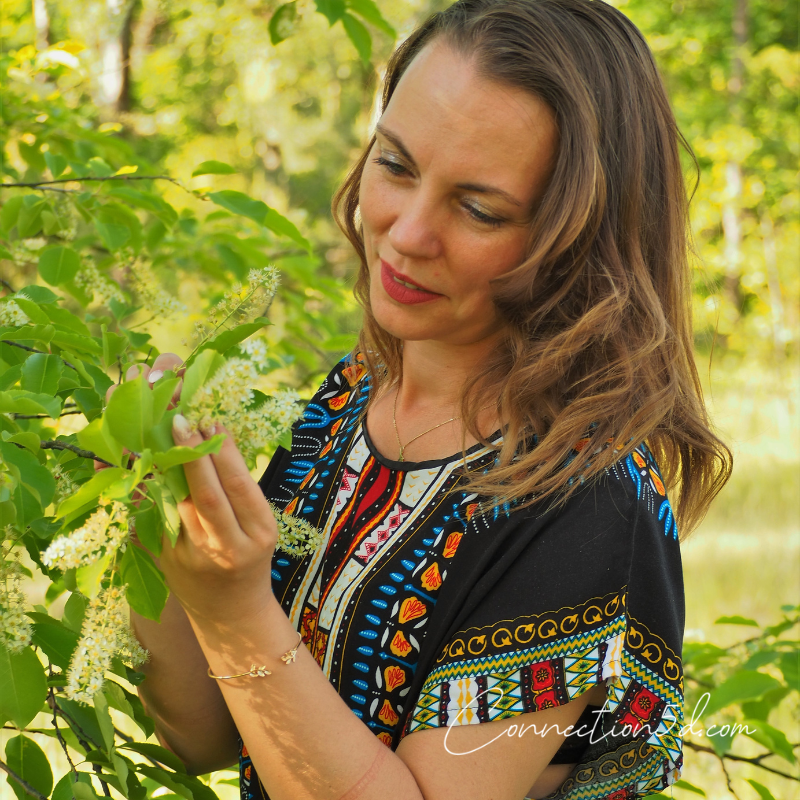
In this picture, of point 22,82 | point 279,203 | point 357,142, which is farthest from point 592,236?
point 357,142

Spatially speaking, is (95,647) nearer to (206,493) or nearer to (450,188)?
(206,493)

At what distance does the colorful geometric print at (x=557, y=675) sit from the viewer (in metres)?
1.06

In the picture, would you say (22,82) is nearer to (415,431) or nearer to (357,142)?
(415,431)

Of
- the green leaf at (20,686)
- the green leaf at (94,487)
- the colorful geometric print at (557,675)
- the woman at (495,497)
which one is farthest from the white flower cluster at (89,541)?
the colorful geometric print at (557,675)

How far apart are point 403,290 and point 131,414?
1.97 feet

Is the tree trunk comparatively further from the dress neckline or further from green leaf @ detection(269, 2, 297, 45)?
the dress neckline

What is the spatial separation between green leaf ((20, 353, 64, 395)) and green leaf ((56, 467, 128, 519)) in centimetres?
29

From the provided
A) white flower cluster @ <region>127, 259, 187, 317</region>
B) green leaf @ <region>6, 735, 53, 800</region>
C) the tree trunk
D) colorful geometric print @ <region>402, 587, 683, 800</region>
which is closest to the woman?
colorful geometric print @ <region>402, 587, 683, 800</region>

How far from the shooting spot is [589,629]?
1.07 m

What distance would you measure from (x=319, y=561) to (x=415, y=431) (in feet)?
0.90

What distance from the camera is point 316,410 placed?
1659 mm

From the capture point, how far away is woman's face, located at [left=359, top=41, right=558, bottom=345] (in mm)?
1158

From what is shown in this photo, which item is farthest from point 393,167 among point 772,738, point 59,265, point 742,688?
point 772,738

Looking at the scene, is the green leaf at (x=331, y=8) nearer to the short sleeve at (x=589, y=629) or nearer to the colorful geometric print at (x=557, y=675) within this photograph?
the short sleeve at (x=589, y=629)
